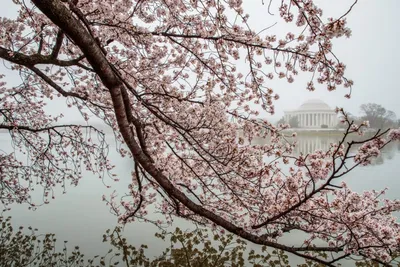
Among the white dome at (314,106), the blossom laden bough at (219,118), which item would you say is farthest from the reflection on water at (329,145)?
the white dome at (314,106)

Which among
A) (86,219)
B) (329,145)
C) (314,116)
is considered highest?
(314,116)

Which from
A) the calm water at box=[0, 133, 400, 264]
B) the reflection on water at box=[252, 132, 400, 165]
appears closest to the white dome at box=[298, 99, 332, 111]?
the reflection on water at box=[252, 132, 400, 165]

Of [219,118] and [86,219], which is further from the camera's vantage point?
[86,219]

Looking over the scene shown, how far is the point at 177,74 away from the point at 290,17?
1900mm

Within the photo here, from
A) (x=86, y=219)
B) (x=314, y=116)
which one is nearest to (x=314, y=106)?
(x=314, y=116)

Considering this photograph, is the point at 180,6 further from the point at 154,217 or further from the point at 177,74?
the point at 154,217

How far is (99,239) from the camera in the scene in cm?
670

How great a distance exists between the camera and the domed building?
2776 inches

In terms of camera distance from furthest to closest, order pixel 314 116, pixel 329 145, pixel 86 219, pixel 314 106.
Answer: pixel 314 106 < pixel 314 116 < pixel 86 219 < pixel 329 145

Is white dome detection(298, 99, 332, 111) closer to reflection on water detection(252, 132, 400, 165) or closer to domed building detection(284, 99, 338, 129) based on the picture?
domed building detection(284, 99, 338, 129)

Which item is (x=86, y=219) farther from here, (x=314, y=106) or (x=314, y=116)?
(x=314, y=106)

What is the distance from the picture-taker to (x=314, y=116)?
7188 centimetres

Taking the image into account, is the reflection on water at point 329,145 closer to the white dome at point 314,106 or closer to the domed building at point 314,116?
the domed building at point 314,116

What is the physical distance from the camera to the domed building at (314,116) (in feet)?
231
